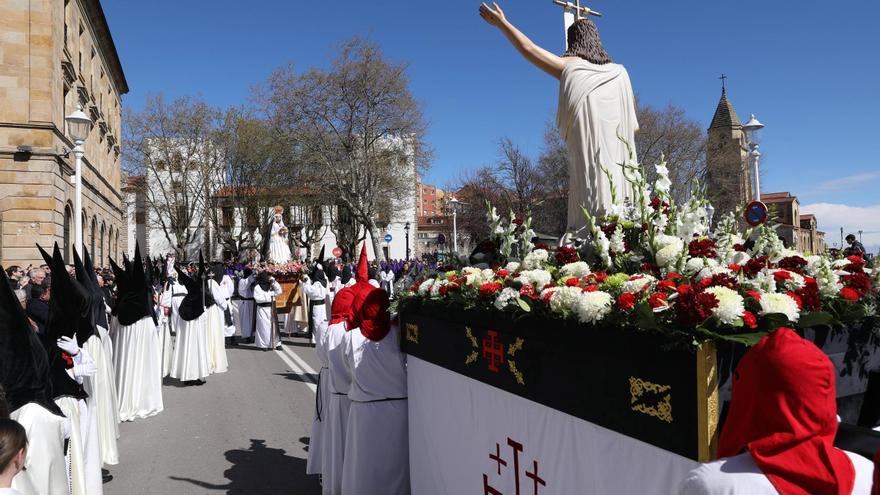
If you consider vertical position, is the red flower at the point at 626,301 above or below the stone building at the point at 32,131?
below

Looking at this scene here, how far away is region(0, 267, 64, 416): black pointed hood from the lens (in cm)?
364

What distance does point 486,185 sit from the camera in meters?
40.3

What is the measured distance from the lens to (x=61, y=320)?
4809 millimetres

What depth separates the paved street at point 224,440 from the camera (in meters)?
5.85

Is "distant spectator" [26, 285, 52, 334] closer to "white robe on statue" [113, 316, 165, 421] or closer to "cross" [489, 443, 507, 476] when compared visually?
"white robe on statue" [113, 316, 165, 421]

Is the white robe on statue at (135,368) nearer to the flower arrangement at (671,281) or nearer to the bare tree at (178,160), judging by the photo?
the flower arrangement at (671,281)

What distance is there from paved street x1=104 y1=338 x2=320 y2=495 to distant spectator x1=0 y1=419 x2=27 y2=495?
344cm

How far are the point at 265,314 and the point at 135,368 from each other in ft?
21.7

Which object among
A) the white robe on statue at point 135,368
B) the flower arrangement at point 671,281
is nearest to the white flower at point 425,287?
the flower arrangement at point 671,281

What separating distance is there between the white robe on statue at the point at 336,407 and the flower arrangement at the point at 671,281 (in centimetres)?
119

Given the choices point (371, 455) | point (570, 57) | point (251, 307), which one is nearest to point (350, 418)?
point (371, 455)

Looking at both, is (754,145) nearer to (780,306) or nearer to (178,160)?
(780,306)

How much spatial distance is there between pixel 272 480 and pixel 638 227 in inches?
172

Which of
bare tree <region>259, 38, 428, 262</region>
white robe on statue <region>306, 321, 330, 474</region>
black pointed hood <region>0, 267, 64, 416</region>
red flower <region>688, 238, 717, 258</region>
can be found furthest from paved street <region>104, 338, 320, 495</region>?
bare tree <region>259, 38, 428, 262</region>
